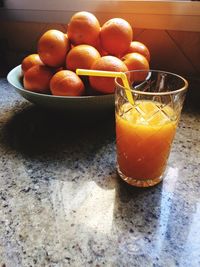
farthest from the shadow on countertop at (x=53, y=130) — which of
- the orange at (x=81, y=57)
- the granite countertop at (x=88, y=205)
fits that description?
the orange at (x=81, y=57)

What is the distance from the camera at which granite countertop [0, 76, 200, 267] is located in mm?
345

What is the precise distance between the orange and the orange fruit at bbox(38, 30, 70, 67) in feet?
0.09

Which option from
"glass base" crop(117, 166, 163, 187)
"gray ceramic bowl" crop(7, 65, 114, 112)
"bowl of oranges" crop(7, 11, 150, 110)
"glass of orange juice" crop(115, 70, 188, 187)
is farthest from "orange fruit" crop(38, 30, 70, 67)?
"glass base" crop(117, 166, 163, 187)

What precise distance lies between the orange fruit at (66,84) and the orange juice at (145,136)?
0.16 meters

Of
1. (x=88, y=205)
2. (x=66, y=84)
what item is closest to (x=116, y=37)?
(x=66, y=84)

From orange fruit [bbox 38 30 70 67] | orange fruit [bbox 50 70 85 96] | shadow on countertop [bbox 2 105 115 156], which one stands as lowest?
shadow on countertop [bbox 2 105 115 156]

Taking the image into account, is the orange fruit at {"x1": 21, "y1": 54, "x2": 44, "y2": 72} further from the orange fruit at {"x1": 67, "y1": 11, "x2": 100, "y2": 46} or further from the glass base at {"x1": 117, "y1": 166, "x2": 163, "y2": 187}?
the glass base at {"x1": 117, "y1": 166, "x2": 163, "y2": 187}

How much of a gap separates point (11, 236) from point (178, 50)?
0.74m

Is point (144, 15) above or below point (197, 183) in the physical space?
above

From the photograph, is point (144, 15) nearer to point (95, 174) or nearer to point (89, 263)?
point (95, 174)

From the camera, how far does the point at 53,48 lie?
0.63 m

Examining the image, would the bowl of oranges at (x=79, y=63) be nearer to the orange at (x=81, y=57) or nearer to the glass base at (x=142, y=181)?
the orange at (x=81, y=57)

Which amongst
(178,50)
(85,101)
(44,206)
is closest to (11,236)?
(44,206)

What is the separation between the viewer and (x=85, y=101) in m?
0.57
